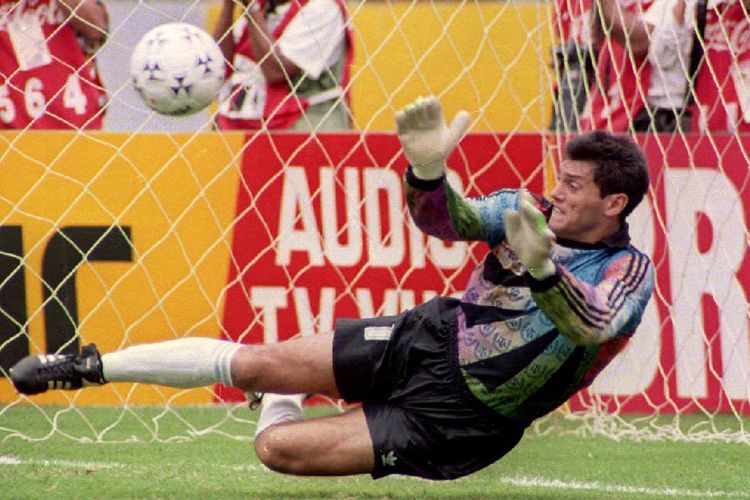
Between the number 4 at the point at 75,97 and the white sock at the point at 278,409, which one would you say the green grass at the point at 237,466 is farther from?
the number 4 at the point at 75,97

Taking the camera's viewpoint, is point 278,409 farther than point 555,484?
No

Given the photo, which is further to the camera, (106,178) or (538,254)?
(106,178)

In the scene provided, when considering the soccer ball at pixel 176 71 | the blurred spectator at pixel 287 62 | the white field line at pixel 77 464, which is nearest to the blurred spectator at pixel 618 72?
the blurred spectator at pixel 287 62

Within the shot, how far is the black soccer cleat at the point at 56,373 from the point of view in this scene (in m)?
4.47

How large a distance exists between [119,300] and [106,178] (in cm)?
56

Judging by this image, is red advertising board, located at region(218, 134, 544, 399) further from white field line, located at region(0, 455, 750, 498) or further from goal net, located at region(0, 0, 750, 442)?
white field line, located at region(0, 455, 750, 498)

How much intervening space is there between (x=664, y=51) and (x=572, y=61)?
0.46 m

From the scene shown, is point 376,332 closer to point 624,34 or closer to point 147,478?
point 147,478

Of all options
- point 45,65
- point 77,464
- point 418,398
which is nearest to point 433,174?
point 418,398

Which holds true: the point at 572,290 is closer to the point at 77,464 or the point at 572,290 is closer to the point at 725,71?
the point at 77,464

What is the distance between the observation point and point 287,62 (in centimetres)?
720

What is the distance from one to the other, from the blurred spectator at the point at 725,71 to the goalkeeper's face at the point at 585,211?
247cm

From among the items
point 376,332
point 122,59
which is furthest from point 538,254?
point 122,59

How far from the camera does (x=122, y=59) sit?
9195 mm
